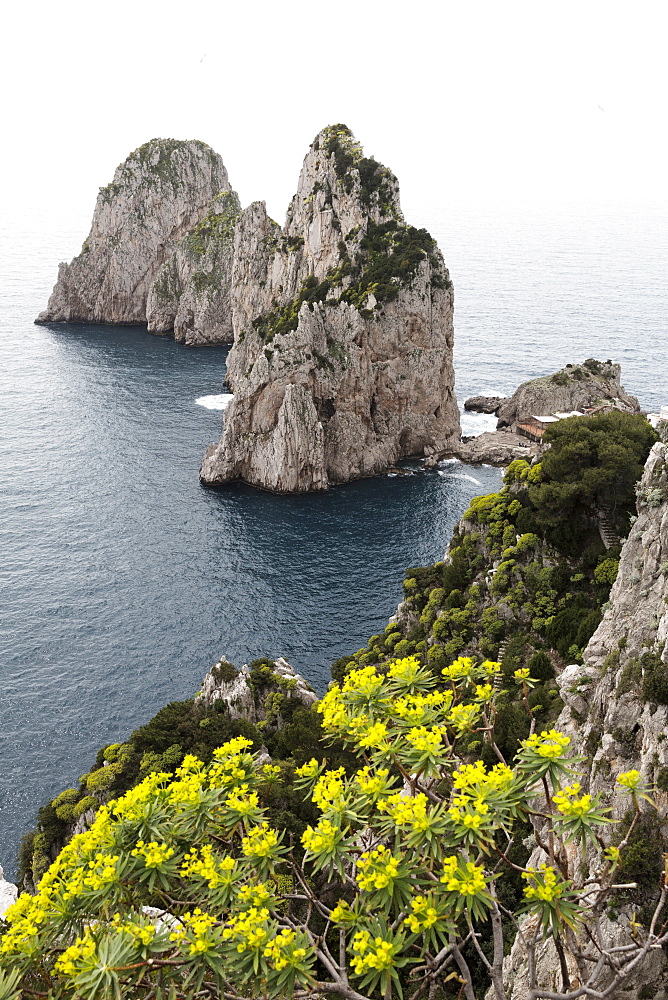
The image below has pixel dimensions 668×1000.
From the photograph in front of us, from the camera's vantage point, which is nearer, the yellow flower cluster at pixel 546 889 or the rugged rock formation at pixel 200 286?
the yellow flower cluster at pixel 546 889

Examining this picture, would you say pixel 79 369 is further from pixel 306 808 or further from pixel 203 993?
pixel 203 993

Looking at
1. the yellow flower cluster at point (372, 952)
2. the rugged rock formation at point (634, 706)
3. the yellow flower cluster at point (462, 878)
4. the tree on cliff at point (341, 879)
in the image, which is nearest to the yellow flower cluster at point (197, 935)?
the tree on cliff at point (341, 879)

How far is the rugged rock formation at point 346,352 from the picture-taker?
341 ft

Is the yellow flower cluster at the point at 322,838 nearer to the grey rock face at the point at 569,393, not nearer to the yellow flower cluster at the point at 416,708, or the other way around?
the yellow flower cluster at the point at 416,708

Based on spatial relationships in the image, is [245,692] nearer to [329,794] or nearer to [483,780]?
[329,794]

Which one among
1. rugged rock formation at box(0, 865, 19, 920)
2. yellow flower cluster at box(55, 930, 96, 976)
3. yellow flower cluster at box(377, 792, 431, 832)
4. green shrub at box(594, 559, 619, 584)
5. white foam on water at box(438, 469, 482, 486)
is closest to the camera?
yellow flower cluster at box(55, 930, 96, 976)

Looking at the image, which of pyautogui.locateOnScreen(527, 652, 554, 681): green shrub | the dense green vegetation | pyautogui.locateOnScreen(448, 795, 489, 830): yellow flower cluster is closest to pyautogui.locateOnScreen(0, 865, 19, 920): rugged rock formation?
the dense green vegetation

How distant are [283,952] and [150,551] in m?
74.0

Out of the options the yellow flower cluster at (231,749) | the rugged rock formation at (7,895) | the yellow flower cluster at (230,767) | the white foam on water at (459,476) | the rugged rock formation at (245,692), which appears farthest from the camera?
the white foam on water at (459,476)

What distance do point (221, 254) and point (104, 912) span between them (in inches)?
6968

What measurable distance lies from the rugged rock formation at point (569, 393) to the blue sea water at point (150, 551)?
7.65 metres

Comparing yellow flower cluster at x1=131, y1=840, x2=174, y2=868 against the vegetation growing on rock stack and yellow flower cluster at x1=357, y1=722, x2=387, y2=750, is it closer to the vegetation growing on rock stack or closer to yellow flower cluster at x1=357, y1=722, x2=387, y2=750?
the vegetation growing on rock stack

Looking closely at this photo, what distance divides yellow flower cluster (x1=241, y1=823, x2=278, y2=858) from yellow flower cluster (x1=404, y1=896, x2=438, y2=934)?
9.79ft

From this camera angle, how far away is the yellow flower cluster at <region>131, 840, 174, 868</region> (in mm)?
13688
